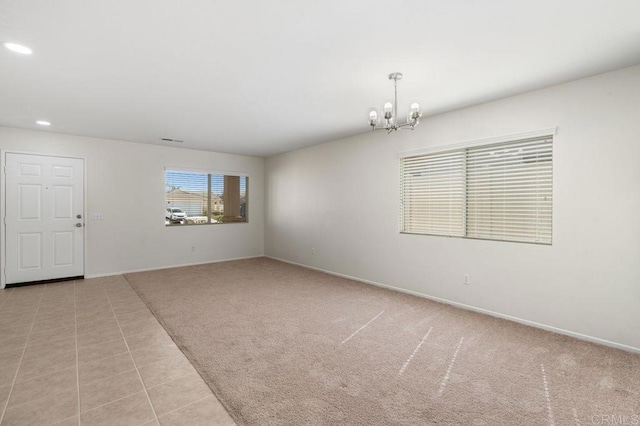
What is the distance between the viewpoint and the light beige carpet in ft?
6.37

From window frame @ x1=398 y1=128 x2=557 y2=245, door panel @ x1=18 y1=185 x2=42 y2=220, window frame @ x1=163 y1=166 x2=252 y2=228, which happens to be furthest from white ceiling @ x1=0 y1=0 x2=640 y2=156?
window frame @ x1=163 y1=166 x2=252 y2=228

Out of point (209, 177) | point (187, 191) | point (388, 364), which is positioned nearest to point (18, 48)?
point (388, 364)

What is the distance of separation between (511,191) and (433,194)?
3.23ft

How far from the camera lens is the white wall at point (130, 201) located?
532 cm

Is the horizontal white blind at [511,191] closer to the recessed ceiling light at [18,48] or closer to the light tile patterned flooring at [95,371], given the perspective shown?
the light tile patterned flooring at [95,371]

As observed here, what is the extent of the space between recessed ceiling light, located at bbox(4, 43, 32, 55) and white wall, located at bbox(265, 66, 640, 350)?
4.15 metres

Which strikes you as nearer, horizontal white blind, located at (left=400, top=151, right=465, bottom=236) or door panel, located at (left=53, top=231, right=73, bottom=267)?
horizontal white blind, located at (left=400, top=151, right=465, bottom=236)

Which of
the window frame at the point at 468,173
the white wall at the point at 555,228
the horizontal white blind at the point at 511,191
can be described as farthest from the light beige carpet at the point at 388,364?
the horizontal white blind at the point at 511,191

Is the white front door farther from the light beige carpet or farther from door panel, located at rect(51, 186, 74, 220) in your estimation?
the light beige carpet

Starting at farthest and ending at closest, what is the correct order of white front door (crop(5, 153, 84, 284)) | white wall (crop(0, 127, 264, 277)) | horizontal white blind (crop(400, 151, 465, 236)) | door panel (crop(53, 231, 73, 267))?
white wall (crop(0, 127, 264, 277))
door panel (crop(53, 231, 73, 267))
white front door (crop(5, 153, 84, 284))
horizontal white blind (crop(400, 151, 465, 236))

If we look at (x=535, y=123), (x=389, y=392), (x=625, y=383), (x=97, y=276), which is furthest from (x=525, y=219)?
(x=97, y=276)

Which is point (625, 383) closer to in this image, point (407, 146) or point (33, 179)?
point (407, 146)

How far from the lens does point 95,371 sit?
7.89 feet

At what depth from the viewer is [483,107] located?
366cm
